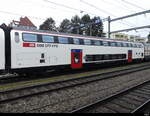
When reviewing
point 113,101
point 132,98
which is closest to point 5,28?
point 113,101

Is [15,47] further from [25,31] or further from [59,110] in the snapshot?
[59,110]

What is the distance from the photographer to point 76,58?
12.8 metres

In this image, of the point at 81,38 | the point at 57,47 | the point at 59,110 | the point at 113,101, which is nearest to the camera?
the point at 59,110

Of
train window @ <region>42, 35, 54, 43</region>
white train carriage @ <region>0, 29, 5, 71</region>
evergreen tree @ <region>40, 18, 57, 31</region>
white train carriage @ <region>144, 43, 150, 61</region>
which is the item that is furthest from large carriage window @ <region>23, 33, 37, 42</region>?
evergreen tree @ <region>40, 18, 57, 31</region>

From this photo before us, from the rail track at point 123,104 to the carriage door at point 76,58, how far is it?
596 centimetres

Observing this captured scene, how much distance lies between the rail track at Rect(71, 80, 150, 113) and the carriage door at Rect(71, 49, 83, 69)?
5962mm

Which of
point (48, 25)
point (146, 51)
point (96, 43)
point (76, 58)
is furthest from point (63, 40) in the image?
point (48, 25)

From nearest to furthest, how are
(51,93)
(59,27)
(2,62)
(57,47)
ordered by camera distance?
(51,93), (2,62), (57,47), (59,27)

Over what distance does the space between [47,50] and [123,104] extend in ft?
22.1

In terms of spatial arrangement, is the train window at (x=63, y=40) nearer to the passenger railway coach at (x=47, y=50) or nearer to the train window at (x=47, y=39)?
the passenger railway coach at (x=47, y=50)

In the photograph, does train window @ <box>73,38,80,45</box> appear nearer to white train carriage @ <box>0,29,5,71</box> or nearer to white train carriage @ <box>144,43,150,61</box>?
white train carriage @ <box>0,29,5,71</box>

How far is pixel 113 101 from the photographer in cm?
625

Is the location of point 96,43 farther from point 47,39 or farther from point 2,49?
point 2,49

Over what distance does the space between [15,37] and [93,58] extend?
307 inches
